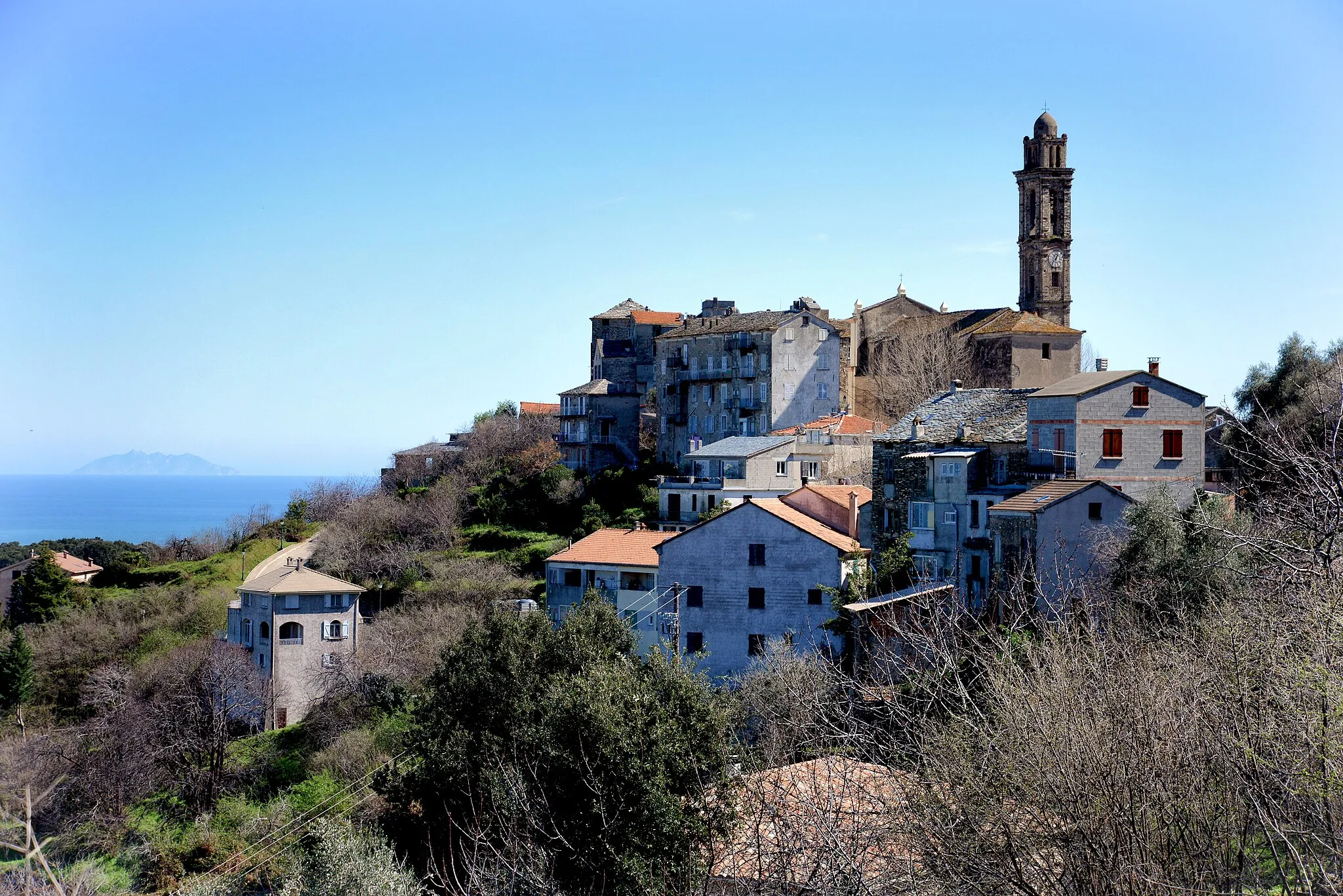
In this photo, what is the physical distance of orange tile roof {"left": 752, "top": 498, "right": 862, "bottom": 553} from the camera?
128ft

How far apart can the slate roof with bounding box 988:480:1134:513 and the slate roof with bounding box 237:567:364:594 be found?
2702 centimetres

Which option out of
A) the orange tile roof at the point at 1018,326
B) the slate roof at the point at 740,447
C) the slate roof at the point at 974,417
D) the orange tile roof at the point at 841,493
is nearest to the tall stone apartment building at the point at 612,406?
the slate roof at the point at 740,447

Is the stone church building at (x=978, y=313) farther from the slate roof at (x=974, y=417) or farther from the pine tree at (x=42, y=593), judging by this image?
the pine tree at (x=42, y=593)

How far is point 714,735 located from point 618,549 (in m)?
22.2

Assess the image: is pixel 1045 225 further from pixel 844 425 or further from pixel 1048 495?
pixel 1048 495

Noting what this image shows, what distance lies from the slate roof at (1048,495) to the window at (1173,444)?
2.90 m

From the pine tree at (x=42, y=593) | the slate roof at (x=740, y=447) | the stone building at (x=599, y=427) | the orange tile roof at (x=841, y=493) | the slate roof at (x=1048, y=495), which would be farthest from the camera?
the stone building at (x=599, y=427)

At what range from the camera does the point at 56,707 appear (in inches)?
1889

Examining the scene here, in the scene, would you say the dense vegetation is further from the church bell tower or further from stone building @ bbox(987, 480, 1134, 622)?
the church bell tower

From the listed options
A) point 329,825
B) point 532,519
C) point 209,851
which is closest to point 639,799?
point 329,825

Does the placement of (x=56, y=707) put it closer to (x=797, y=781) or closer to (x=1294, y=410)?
(x=797, y=781)

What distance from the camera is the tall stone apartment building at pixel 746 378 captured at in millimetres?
63688

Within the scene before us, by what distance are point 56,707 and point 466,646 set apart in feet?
90.0

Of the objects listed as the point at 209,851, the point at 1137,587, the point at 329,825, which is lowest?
the point at 209,851
